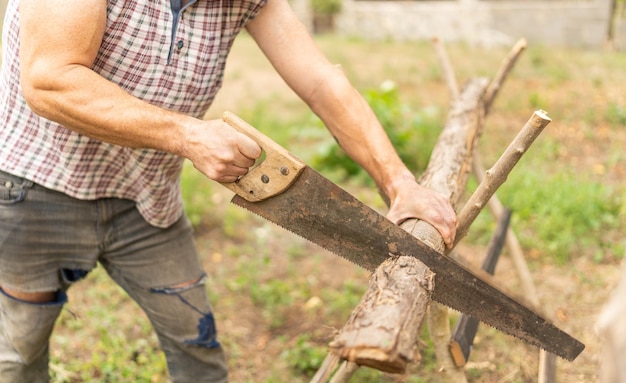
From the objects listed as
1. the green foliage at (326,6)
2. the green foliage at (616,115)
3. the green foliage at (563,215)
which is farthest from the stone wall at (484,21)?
the green foliage at (563,215)

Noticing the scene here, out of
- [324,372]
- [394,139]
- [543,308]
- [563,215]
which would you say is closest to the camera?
[324,372]

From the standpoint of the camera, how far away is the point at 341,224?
232cm

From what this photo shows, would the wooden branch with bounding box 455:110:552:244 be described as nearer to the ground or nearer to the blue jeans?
the ground

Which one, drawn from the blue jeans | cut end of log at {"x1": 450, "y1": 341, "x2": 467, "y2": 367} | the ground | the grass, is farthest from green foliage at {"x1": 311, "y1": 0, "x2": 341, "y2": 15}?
cut end of log at {"x1": 450, "y1": 341, "x2": 467, "y2": 367}

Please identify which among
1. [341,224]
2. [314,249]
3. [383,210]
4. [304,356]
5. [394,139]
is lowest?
[314,249]

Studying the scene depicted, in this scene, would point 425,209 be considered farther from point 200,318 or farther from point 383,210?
point 383,210

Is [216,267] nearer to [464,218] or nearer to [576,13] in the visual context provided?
[464,218]

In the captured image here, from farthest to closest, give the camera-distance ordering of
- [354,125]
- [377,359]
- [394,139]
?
[394,139] → [354,125] → [377,359]

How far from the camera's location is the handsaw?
2199 millimetres

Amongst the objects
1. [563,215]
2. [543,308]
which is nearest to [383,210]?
[563,215]

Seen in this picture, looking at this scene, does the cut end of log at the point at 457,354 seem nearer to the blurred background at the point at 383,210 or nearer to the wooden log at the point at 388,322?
the blurred background at the point at 383,210

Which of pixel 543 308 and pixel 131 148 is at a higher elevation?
pixel 131 148

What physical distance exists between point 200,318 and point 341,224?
109 cm

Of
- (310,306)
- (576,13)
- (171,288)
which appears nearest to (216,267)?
(310,306)
